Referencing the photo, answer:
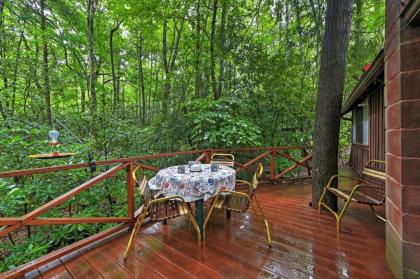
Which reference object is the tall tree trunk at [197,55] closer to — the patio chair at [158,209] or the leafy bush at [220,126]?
the leafy bush at [220,126]

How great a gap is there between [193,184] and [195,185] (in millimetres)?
25

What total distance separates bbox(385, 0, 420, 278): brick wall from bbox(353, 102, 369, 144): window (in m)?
4.44

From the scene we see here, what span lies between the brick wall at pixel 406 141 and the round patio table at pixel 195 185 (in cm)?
155

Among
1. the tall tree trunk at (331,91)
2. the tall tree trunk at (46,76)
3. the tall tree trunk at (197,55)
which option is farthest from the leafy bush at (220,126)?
the tall tree trunk at (46,76)

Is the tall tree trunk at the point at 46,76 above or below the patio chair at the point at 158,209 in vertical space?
above

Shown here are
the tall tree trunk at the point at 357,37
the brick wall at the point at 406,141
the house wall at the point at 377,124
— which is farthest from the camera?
the tall tree trunk at the point at 357,37

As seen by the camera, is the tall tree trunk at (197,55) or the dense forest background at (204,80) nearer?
the dense forest background at (204,80)

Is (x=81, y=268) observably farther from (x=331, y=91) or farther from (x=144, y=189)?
(x=331, y=91)

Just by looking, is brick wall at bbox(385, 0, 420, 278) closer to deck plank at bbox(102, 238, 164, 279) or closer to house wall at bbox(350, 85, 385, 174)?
deck plank at bbox(102, 238, 164, 279)

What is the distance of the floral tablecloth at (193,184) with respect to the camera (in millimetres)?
2357

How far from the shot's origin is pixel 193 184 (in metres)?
2.35

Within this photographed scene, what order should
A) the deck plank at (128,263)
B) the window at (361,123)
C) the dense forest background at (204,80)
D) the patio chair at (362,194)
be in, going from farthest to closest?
the window at (361,123) < the dense forest background at (204,80) < the patio chair at (362,194) < the deck plank at (128,263)

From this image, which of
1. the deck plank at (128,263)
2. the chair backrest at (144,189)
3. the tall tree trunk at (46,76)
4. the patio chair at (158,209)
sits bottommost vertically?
the deck plank at (128,263)

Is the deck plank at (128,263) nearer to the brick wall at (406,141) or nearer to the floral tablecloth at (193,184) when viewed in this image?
the floral tablecloth at (193,184)
